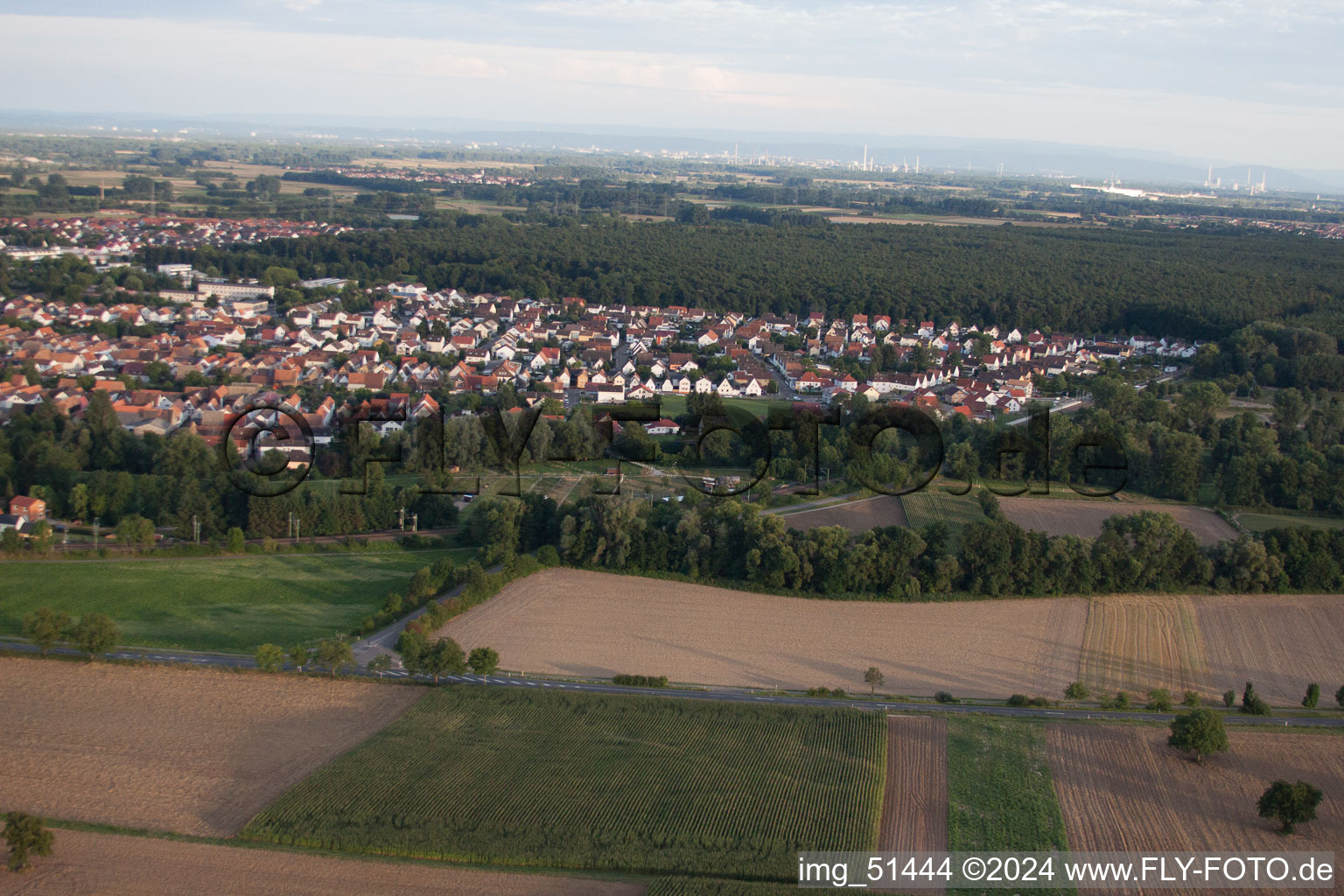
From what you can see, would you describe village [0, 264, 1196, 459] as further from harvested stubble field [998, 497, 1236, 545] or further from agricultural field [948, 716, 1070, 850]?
agricultural field [948, 716, 1070, 850]

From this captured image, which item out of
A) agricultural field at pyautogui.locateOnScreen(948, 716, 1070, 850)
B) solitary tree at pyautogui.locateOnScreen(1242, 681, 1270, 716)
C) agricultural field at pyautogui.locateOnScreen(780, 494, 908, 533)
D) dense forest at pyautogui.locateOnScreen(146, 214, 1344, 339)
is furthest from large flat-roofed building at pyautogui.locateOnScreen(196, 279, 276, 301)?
solitary tree at pyautogui.locateOnScreen(1242, 681, 1270, 716)

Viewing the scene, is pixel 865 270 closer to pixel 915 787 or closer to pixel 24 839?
pixel 915 787

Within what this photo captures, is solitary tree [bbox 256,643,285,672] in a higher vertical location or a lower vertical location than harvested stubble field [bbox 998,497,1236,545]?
lower

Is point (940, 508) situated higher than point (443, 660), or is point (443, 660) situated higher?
point (940, 508)

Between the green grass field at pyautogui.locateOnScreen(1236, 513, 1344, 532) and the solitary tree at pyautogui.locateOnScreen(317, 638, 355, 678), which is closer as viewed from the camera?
the solitary tree at pyautogui.locateOnScreen(317, 638, 355, 678)

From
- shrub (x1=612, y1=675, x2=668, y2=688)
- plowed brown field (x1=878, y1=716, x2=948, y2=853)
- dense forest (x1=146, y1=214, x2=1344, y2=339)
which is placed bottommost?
shrub (x1=612, y1=675, x2=668, y2=688)

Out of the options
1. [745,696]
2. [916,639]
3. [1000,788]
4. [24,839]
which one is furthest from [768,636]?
[24,839]

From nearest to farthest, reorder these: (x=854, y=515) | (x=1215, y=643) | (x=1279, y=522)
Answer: (x=1215, y=643) → (x=854, y=515) → (x=1279, y=522)

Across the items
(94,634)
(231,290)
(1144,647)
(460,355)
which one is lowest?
(94,634)
